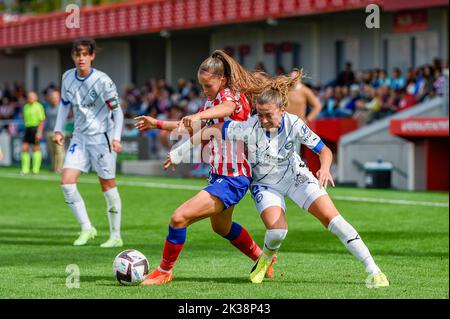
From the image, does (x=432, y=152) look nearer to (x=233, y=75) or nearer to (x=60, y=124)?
(x=60, y=124)

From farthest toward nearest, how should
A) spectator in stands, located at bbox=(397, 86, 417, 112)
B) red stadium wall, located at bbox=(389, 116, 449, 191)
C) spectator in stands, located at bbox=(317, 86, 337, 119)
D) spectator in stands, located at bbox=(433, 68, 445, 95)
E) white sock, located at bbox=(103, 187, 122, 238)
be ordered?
spectator in stands, located at bbox=(317, 86, 337, 119) < spectator in stands, located at bbox=(397, 86, 417, 112) < spectator in stands, located at bbox=(433, 68, 445, 95) < red stadium wall, located at bbox=(389, 116, 449, 191) < white sock, located at bbox=(103, 187, 122, 238)

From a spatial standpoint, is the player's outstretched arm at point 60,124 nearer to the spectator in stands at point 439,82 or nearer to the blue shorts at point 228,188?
the blue shorts at point 228,188

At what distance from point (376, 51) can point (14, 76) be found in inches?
1040

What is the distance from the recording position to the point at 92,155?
12156mm

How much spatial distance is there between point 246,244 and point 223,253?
2.21 metres

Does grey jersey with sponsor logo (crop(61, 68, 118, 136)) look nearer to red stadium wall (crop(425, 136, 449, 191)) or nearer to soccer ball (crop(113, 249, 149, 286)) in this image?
soccer ball (crop(113, 249, 149, 286))

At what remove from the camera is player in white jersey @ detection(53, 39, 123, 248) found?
12.0m

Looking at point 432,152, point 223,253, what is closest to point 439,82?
point 432,152

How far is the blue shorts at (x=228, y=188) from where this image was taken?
8539 mm

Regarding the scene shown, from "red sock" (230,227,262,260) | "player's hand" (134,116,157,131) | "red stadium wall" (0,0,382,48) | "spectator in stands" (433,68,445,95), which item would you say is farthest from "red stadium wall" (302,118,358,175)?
"player's hand" (134,116,157,131)

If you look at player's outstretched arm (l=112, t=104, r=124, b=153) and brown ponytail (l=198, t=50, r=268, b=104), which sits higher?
brown ponytail (l=198, t=50, r=268, b=104)

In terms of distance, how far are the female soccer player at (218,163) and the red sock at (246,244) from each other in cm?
45

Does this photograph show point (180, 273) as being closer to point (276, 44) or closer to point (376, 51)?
point (376, 51)

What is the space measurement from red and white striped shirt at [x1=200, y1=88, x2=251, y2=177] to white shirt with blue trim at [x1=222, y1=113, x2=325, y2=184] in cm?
7
